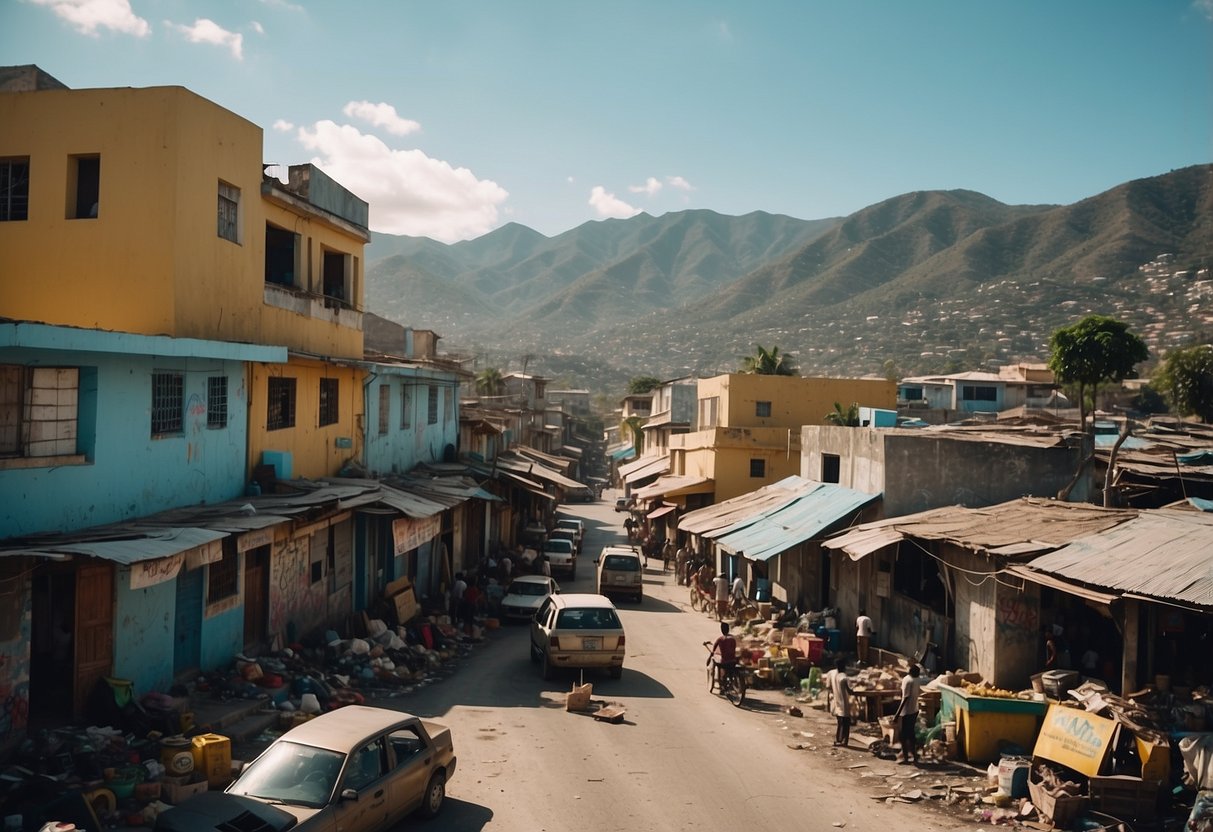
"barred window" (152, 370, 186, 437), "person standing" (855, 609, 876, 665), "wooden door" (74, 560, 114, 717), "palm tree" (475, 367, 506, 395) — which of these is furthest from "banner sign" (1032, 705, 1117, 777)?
"palm tree" (475, 367, 506, 395)

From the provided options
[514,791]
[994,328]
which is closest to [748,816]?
[514,791]

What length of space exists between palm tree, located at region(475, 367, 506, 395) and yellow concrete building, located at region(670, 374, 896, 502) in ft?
118

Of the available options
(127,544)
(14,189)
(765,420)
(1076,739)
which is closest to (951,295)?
(765,420)

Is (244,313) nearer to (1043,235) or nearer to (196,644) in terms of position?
(196,644)

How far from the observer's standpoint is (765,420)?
129 feet

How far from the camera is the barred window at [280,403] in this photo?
1777cm

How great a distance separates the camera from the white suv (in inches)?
677

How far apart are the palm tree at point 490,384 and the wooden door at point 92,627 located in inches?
2406

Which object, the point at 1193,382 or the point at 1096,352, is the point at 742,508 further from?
the point at 1193,382

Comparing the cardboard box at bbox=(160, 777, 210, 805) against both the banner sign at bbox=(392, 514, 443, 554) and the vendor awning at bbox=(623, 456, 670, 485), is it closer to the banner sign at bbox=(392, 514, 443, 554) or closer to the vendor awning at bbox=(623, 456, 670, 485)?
the banner sign at bbox=(392, 514, 443, 554)

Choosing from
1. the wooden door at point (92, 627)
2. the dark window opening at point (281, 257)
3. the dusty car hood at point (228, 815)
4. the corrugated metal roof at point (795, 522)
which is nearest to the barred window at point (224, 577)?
the wooden door at point (92, 627)

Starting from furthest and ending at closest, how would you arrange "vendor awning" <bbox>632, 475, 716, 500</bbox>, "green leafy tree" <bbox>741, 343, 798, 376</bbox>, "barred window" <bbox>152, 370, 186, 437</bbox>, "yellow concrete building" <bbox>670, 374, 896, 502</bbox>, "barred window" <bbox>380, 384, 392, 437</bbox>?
"green leafy tree" <bbox>741, 343, 798, 376</bbox>
"vendor awning" <bbox>632, 475, 716, 500</bbox>
"yellow concrete building" <bbox>670, 374, 896, 502</bbox>
"barred window" <bbox>380, 384, 392, 437</bbox>
"barred window" <bbox>152, 370, 186, 437</bbox>

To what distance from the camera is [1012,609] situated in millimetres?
14195

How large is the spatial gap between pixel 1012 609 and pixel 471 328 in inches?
7272
